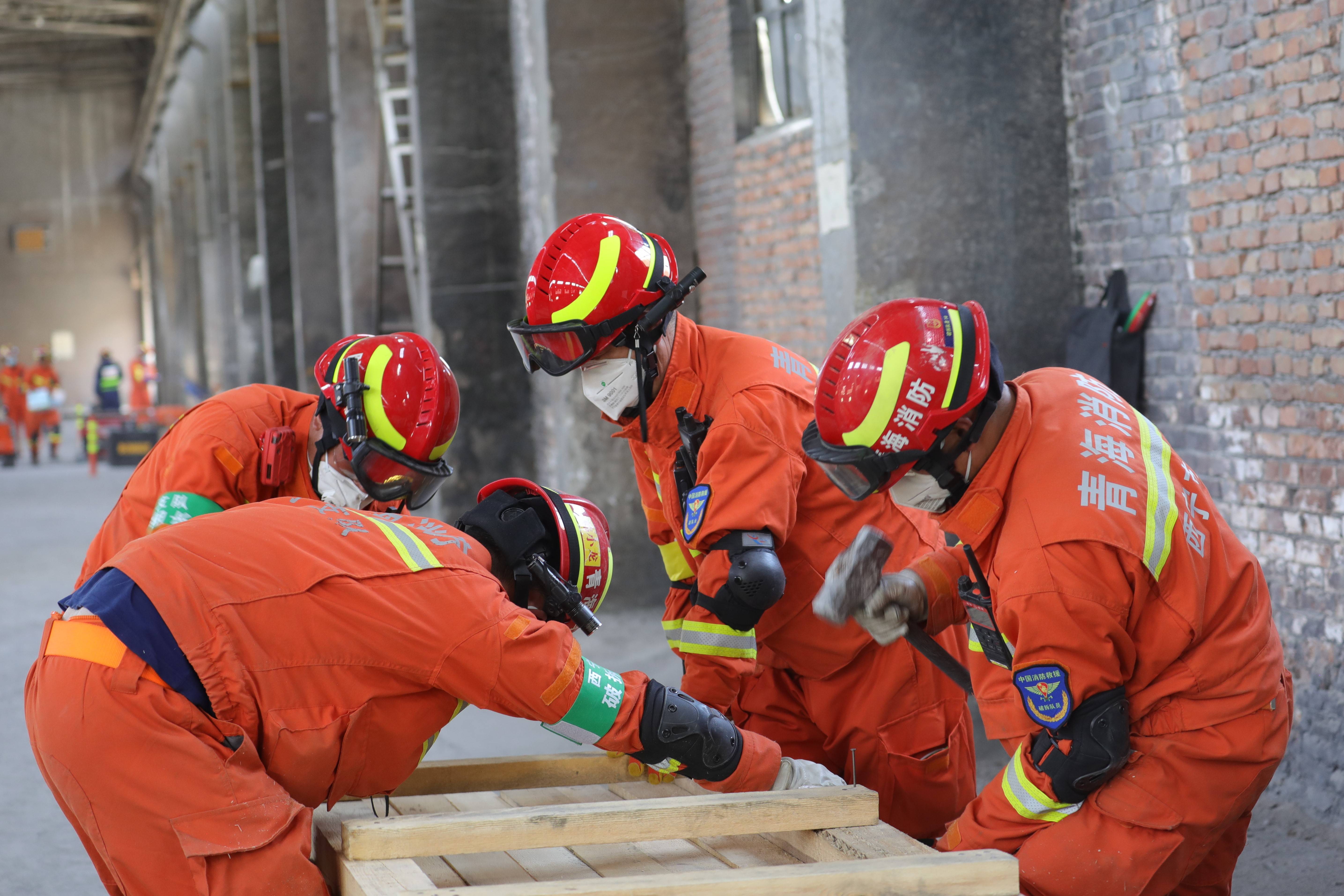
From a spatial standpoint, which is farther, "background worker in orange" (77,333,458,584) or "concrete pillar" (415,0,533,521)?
"concrete pillar" (415,0,533,521)

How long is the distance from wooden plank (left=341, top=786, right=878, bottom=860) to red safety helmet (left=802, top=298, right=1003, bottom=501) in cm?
69

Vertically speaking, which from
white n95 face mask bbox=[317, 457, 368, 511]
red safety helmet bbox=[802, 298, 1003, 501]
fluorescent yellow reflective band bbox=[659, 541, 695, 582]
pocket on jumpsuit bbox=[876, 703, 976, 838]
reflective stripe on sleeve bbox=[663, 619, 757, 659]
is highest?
red safety helmet bbox=[802, 298, 1003, 501]

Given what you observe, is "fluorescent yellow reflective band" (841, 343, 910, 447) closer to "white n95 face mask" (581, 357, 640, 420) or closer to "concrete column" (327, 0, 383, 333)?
"white n95 face mask" (581, 357, 640, 420)

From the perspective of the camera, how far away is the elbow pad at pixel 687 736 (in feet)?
8.65

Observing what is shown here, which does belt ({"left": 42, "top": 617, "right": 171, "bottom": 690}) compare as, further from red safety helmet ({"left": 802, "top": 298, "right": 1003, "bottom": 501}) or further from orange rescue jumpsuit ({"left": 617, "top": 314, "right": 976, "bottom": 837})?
red safety helmet ({"left": 802, "top": 298, "right": 1003, "bottom": 501})

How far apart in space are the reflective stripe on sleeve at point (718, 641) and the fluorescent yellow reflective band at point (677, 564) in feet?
0.96

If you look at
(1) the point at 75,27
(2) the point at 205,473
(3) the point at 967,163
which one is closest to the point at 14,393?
(1) the point at 75,27

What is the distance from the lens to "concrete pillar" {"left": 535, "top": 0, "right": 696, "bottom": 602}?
7945mm

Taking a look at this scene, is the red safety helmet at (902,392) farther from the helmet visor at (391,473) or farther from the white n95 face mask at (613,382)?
the helmet visor at (391,473)

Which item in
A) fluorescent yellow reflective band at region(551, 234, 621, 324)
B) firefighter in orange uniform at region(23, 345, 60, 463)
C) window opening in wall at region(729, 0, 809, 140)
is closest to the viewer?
fluorescent yellow reflective band at region(551, 234, 621, 324)

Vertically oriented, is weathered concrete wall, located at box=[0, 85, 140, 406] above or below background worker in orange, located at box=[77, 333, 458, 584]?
above

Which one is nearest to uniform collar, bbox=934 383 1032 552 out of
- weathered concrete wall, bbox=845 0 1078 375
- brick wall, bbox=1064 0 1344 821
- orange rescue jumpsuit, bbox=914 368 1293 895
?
orange rescue jumpsuit, bbox=914 368 1293 895

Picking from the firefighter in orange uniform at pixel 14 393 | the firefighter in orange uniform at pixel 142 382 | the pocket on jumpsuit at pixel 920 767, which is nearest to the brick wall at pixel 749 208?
the pocket on jumpsuit at pixel 920 767

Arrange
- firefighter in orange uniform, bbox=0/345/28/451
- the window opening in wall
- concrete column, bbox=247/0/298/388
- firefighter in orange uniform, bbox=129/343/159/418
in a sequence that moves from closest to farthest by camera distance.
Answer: the window opening in wall
concrete column, bbox=247/0/298/388
firefighter in orange uniform, bbox=129/343/159/418
firefighter in orange uniform, bbox=0/345/28/451
